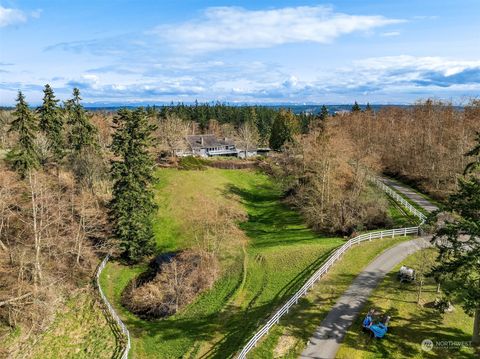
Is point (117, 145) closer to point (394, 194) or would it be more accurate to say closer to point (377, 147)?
point (394, 194)

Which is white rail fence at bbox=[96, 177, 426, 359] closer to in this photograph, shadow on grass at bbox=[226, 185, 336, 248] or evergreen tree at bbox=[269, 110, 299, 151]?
shadow on grass at bbox=[226, 185, 336, 248]

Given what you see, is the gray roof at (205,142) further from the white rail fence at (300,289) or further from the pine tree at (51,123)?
the white rail fence at (300,289)

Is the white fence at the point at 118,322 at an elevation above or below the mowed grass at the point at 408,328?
below

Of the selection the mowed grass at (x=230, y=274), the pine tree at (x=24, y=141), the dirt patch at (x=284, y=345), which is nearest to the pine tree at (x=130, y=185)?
the mowed grass at (x=230, y=274)

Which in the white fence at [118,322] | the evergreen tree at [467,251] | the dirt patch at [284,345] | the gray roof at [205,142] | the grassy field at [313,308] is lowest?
the white fence at [118,322]

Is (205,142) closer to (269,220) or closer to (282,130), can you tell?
(282,130)

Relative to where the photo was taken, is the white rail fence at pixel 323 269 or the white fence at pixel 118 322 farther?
the white fence at pixel 118 322

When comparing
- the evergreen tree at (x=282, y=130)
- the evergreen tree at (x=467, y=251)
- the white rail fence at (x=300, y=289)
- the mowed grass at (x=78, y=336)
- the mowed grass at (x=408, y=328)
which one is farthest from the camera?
the evergreen tree at (x=282, y=130)
